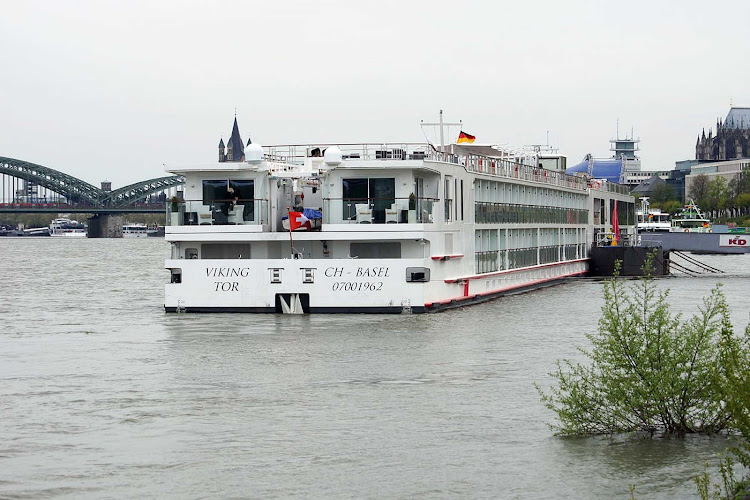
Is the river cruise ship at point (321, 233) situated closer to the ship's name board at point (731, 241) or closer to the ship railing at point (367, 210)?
the ship railing at point (367, 210)

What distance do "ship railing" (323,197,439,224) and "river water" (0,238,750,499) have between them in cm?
300

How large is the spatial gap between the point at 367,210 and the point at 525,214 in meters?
18.0

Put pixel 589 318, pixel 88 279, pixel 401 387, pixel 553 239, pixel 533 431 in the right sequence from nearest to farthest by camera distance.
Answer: pixel 533 431 → pixel 401 387 → pixel 589 318 → pixel 553 239 → pixel 88 279

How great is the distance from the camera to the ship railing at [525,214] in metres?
45.5

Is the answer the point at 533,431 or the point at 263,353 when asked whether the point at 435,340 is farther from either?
the point at 533,431

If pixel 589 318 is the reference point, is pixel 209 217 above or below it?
above

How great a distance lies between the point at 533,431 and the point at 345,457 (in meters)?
3.26

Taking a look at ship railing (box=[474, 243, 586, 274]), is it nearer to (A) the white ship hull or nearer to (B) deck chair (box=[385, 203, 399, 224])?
(B) deck chair (box=[385, 203, 399, 224])

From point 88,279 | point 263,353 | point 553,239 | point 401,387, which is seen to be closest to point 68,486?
point 401,387

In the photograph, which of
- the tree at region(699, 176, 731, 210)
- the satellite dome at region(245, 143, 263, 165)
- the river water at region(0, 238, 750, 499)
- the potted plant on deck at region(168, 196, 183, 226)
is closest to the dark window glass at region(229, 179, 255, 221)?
the satellite dome at region(245, 143, 263, 165)

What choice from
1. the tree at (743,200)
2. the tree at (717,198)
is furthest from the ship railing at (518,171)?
the tree at (717,198)

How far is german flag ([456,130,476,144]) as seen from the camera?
51.4m

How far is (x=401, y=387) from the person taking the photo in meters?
23.2

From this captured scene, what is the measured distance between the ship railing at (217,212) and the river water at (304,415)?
2.90 m
